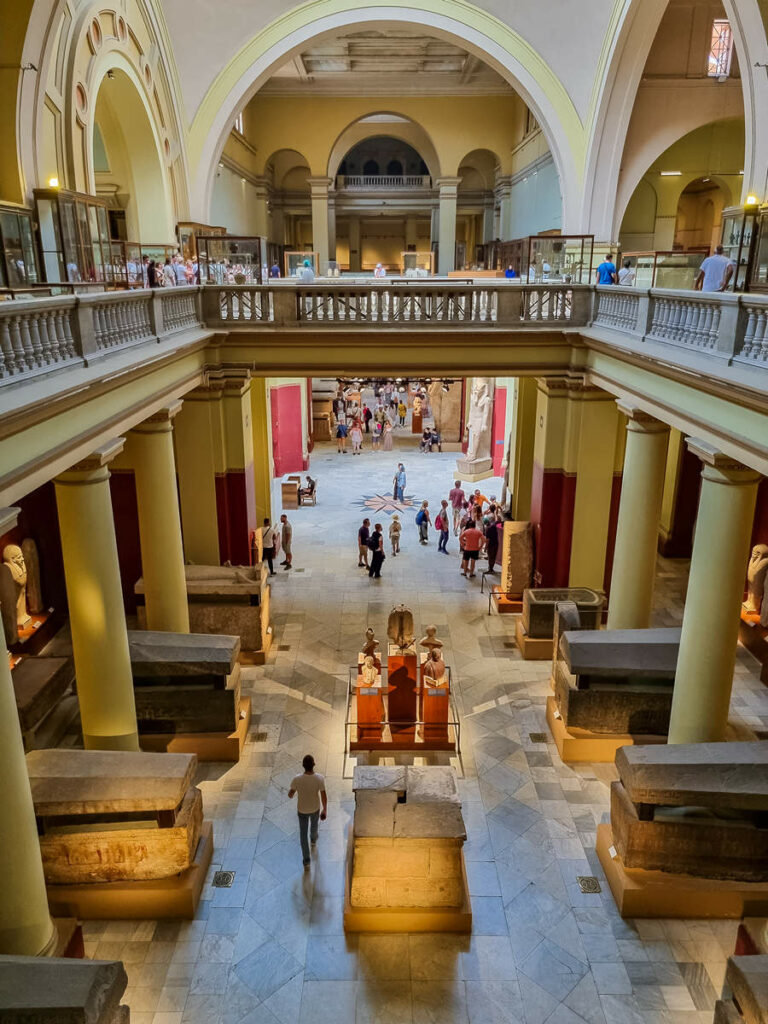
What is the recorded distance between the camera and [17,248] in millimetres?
8703

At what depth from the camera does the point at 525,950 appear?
229 inches

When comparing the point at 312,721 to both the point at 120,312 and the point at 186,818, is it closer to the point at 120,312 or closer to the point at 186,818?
the point at 186,818

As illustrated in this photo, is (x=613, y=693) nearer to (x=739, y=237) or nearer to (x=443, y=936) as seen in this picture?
(x=443, y=936)

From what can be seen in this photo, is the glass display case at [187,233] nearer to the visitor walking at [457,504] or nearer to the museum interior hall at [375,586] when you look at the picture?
the museum interior hall at [375,586]

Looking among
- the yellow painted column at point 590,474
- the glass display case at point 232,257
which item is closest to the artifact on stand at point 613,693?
the yellow painted column at point 590,474

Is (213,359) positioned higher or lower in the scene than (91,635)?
higher

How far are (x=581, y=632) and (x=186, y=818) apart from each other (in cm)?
462

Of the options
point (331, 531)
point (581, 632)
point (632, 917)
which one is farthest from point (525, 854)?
point (331, 531)

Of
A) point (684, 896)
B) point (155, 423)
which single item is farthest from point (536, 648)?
point (155, 423)

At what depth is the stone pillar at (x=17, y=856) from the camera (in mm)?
4621

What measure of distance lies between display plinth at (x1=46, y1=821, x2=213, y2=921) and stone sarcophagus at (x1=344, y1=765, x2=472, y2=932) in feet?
4.41

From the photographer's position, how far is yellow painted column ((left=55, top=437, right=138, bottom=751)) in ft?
20.9

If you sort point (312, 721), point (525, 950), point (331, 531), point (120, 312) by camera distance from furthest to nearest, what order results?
point (331, 531)
point (312, 721)
point (120, 312)
point (525, 950)

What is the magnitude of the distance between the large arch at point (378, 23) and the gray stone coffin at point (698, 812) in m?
13.7
